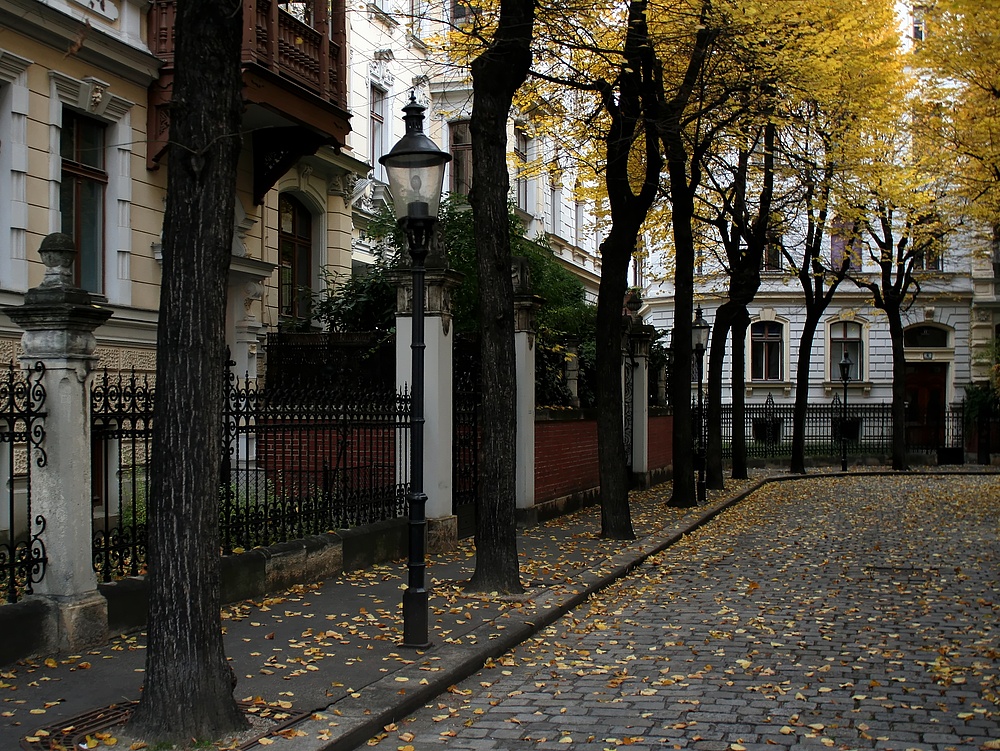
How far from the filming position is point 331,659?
7.68 metres

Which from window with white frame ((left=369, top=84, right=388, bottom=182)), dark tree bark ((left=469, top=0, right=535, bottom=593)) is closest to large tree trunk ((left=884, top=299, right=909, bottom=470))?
window with white frame ((left=369, top=84, right=388, bottom=182))

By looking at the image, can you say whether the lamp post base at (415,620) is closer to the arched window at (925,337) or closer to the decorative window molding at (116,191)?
the decorative window molding at (116,191)

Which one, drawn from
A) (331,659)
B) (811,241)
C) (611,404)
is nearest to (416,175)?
(331,659)

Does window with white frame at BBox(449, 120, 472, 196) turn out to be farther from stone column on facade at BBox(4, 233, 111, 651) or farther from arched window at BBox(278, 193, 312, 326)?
stone column on facade at BBox(4, 233, 111, 651)

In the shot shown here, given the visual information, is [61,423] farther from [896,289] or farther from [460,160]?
[896,289]

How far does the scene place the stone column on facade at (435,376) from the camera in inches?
528

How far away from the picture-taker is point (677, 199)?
66.0 ft

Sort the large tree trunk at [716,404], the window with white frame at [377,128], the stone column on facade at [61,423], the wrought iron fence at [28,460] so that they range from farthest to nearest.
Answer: the large tree trunk at [716,404] < the window with white frame at [377,128] < the stone column on facade at [61,423] < the wrought iron fence at [28,460]

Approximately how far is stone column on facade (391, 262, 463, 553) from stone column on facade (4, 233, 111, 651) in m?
6.01

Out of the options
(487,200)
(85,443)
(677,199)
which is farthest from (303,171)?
(85,443)

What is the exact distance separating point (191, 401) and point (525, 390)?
439 inches

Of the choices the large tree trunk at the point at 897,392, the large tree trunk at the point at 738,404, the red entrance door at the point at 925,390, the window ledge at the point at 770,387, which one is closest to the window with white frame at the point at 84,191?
the large tree trunk at the point at 738,404

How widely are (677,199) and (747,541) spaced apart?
6.89 metres

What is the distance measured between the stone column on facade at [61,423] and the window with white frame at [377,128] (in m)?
15.8
